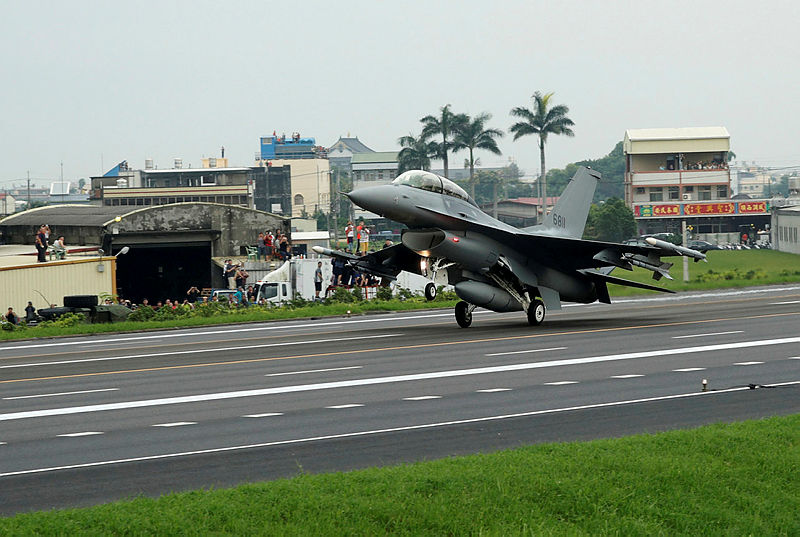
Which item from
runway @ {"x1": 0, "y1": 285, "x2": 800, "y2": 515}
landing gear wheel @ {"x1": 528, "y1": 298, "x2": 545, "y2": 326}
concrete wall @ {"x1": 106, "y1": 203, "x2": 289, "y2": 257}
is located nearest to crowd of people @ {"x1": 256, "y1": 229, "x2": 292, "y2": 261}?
concrete wall @ {"x1": 106, "y1": 203, "x2": 289, "y2": 257}

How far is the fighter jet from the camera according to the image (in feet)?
92.8

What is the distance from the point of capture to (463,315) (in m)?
32.2

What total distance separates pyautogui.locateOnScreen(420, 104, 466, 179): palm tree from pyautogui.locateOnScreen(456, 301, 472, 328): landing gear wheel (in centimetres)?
7693

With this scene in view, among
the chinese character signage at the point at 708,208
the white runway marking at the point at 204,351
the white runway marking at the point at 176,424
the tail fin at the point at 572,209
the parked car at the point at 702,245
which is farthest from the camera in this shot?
the chinese character signage at the point at 708,208

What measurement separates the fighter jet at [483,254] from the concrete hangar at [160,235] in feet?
87.0

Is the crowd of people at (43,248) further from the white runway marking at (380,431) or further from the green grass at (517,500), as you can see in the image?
the green grass at (517,500)

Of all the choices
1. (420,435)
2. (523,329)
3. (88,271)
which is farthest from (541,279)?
(88,271)

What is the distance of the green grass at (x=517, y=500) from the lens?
10.0 meters

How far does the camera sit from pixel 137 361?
2603 cm

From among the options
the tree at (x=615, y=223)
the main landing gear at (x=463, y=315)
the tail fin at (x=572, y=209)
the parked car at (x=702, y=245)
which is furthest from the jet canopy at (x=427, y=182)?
the tree at (x=615, y=223)

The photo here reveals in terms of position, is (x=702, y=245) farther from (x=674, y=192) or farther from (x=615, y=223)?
(x=674, y=192)

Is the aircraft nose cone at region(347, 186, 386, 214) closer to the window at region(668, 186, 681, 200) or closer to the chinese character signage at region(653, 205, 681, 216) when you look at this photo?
the chinese character signage at region(653, 205, 681, 216)

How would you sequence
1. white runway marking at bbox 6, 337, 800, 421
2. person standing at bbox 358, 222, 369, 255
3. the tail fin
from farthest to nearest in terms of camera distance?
person standing at bbox 358, 222, 369, 255 → the tail fin → white runway marking at bbox 6, 337, 800, 421

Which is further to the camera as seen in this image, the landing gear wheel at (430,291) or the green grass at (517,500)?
the landing gear wheel at (430,291)
